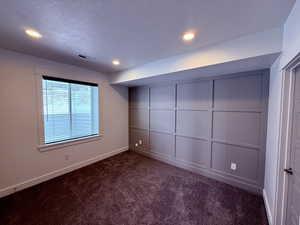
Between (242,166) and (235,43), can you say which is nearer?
(235,43)

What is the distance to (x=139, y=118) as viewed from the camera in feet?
13.3

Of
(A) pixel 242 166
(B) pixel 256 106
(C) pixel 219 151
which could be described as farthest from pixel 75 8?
(A) pixel 242 166

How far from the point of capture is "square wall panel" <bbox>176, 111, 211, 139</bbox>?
278cm

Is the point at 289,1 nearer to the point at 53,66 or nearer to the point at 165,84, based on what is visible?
the point at 165,84

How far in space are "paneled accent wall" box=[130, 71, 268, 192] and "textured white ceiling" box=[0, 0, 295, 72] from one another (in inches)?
43.4

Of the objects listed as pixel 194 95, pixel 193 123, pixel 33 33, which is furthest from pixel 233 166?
pixel 33 33

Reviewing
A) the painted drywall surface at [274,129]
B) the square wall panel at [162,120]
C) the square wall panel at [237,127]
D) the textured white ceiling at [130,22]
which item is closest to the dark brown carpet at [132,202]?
the painted drywall surface at [274,129]

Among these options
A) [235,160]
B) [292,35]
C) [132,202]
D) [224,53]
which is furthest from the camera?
[235,160]

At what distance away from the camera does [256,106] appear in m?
2.20

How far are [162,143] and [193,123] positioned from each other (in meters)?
1.07

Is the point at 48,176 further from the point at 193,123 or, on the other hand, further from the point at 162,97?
the point at 193,123

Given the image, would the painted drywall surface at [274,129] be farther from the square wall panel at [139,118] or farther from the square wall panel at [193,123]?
the square wall panel at [139,118]

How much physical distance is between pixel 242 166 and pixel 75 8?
131 inches

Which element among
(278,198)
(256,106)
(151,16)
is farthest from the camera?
(256,106)
